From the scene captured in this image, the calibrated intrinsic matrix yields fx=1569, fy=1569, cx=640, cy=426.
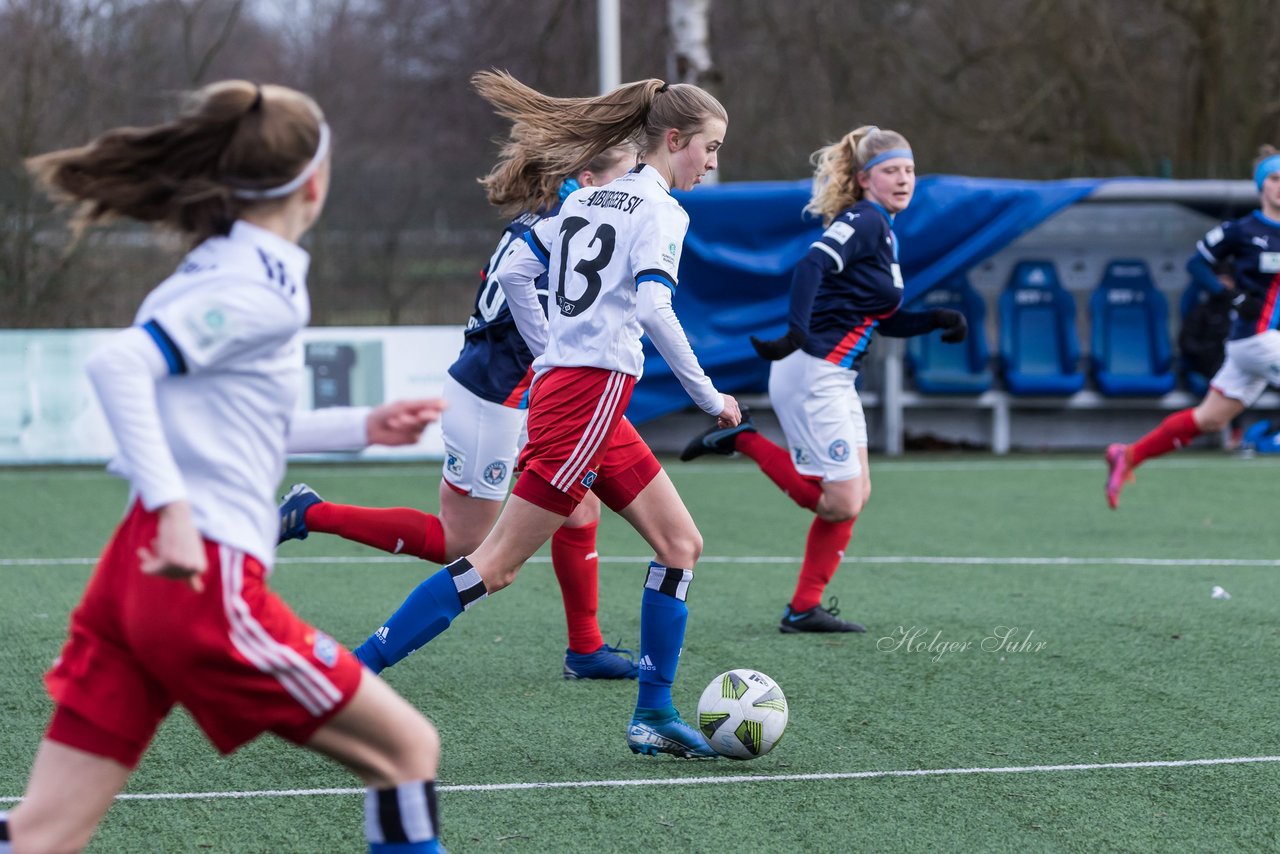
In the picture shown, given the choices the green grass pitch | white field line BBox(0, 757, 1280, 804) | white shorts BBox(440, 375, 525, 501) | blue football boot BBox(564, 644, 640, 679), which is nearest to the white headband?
the green grass pitch

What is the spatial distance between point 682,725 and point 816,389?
2230 millimetres

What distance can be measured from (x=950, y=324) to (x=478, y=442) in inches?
88.1

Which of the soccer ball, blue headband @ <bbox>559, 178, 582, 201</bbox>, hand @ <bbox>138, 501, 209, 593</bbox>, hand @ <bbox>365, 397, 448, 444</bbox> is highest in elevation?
blue headband @ <bbox>559, 178, 582, 201</bbox>

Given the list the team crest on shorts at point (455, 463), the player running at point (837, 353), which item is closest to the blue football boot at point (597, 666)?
the team crest on shorts at point (455, 463)

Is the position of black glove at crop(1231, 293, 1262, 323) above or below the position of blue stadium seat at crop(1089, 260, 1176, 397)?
above

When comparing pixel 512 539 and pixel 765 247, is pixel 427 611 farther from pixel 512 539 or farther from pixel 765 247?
pixel 765 247

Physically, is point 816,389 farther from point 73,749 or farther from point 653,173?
point 73,749

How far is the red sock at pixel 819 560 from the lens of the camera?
6.19 meters

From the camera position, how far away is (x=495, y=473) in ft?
17.8

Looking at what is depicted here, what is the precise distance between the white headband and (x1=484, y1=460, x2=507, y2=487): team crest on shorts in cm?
272

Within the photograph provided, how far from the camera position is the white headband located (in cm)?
270

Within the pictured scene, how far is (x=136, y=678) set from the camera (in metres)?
2.60

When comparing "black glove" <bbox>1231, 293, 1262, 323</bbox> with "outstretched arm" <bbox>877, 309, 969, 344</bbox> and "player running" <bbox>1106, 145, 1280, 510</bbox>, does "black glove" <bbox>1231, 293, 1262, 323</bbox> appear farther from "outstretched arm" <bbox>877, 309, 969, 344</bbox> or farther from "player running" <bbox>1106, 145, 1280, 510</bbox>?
"outstretched arm" <bbox>877, 309, 969, 344</bbox>

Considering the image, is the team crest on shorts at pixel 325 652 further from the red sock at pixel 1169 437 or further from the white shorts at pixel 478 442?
the red sock at pixel 1169 437
